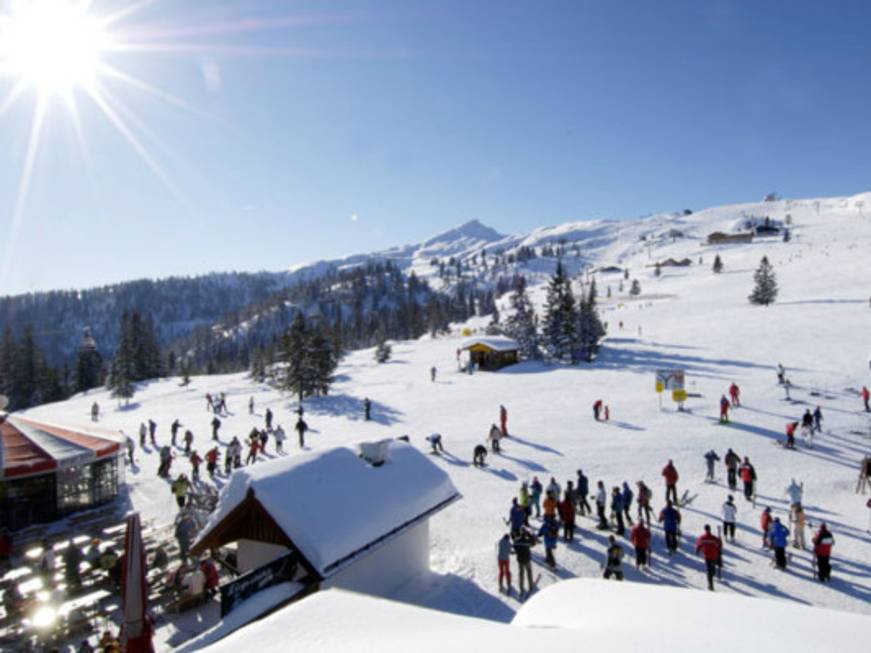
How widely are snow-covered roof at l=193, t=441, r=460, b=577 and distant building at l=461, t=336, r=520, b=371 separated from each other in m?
30.0

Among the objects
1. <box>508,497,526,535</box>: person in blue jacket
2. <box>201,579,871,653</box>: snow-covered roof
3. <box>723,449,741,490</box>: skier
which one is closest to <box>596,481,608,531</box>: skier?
<box>508,497,526,535</box>: person in blue jacket

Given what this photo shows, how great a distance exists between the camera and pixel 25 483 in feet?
52.6

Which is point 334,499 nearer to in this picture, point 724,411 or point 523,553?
point 523,553

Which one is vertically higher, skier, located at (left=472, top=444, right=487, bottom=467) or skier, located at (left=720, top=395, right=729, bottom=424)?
skier, located at (left=720, top=395, right=729, bottom=424)

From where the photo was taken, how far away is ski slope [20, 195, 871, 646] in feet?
40.3

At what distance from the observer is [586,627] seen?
13.5 feet

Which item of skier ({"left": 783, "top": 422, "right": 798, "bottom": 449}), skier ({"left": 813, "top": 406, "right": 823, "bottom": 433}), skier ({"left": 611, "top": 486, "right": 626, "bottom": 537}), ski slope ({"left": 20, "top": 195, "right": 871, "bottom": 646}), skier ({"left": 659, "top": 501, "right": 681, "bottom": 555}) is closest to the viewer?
ski slope ({"left": 20, "top": 195, "right": 871, "bottom": 646})

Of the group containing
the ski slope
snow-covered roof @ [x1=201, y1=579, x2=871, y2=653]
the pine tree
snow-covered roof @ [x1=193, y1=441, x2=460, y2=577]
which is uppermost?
the pine tree

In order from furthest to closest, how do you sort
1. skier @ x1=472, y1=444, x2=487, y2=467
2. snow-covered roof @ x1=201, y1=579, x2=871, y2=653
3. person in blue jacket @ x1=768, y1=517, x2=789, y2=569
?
skier @ x1=472, y1=444, x2=487, y2=467
person in blue jacket @ x1=768, y1=517, x2=789, y2=569
snow-covered roof @ x1=201, y1=579, x2=871, y2=653

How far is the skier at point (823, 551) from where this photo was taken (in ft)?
37.2

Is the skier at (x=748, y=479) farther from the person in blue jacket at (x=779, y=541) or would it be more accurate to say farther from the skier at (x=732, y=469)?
the person in blue jacket at (x=779, y=541)

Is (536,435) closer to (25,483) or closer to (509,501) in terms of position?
(509,501)

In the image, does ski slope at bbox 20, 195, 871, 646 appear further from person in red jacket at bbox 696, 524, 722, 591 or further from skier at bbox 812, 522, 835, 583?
person in red jacket at bbox 696, 524, 722, 591

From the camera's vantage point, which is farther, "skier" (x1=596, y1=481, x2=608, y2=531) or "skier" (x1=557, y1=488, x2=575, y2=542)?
"skier" (x1=596, y1=481, x2=608, y2=531)
